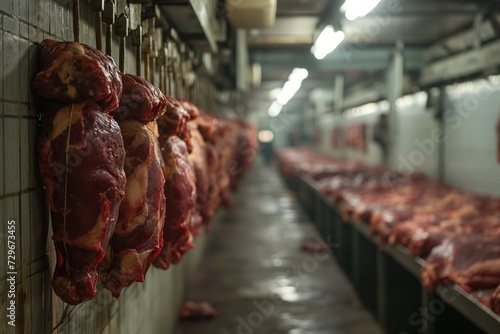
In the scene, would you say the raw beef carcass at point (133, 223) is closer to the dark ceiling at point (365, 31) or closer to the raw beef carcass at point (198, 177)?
the raw beef carcass at point (198, 177)

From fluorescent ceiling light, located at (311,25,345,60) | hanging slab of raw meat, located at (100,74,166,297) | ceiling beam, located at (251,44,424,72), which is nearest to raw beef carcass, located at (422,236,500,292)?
hanging slab of raw meat, located at (100,74,166,297)

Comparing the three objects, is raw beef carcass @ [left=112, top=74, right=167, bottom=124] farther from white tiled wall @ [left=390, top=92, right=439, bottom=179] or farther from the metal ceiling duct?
white tiled wall @ [left=390, top=92, right=439, bottom=179]

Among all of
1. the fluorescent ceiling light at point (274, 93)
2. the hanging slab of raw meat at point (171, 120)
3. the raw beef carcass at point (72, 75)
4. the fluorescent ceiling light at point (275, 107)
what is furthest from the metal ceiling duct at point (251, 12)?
the fluorescent ceiling light at point (275, 107)

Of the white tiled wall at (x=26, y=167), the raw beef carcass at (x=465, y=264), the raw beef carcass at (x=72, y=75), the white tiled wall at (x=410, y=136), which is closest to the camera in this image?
the white tiled wall at (x=26, y=167)

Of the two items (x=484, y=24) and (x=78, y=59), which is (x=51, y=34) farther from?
(x=484, y=24)

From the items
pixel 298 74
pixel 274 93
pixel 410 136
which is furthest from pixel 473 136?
pixel 274 93

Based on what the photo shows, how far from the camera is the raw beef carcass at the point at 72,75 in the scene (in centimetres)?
168

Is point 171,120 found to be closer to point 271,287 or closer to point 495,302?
point 495,302

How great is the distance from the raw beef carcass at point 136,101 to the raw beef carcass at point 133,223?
0.04 metres

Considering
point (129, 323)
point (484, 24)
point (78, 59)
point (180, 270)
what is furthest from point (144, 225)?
point (484, 24)

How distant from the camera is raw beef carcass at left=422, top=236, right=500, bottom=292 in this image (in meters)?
3.43

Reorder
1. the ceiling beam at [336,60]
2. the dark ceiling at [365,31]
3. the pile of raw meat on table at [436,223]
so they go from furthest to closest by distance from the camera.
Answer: the ceiling beam at [336,60]
the dark ceiling at [365,31]
the pile of raw meat on table at [436,223]

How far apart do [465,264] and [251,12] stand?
2.92m

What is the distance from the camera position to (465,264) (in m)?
3.71
